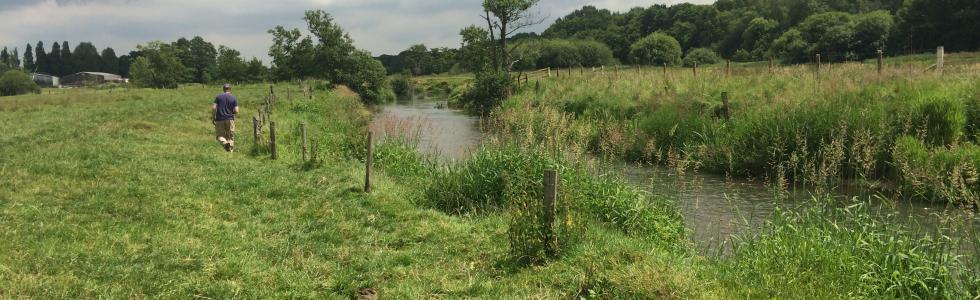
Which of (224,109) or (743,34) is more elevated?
(743,34)

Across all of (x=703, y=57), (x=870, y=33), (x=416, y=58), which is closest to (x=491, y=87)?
(x=870, y=33)

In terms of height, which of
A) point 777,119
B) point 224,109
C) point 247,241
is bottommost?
point 247,241

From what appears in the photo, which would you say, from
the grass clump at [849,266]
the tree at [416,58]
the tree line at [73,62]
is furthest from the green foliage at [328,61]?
the tree line at [73,62]

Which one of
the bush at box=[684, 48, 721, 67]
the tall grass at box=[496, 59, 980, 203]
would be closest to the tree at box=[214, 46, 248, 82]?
the bush at box=[684, 48, 721, 67]

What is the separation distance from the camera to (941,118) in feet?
45.2

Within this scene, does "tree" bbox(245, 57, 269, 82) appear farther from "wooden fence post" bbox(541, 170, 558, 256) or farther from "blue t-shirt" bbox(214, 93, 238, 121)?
"wooden fence post" bbox(541, 170, 558, 256)

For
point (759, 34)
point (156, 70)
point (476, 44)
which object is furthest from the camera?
point (759, 34)

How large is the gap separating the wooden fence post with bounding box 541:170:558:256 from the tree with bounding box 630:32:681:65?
318 ft

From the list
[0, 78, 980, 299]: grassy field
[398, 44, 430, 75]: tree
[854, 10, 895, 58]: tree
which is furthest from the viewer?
[398, 44, 430, 75]: tree

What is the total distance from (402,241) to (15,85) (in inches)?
4251

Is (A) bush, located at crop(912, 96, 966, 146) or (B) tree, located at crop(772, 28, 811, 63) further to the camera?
(B) tree, located at crop(772, 28, 811, 63)

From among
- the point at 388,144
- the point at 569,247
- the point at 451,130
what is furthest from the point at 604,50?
the point at 569,247

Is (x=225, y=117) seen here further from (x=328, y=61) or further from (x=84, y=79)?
(x=84, y=79)

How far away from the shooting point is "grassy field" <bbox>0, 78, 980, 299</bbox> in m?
5.73
